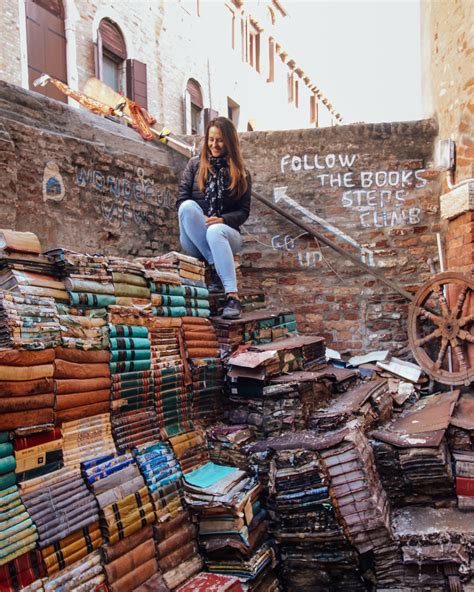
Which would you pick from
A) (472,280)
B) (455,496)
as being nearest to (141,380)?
(455,496)

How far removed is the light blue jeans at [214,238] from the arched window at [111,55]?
911 cm

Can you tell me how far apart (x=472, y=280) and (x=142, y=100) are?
1064 centimetres

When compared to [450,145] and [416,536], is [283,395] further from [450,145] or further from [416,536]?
[450,145]

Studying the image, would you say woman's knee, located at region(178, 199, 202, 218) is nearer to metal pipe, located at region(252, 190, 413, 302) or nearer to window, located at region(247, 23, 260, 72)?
metal pipe, located at region(252, 190, 413, 302)

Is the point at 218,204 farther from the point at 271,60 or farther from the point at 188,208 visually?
the point at 271,60

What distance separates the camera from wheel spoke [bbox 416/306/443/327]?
484cm

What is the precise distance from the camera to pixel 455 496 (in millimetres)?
3531

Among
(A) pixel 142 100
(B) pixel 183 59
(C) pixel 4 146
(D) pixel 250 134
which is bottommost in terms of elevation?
(C) pixel 4 146

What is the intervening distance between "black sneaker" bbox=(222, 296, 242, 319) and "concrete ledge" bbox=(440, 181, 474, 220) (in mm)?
2249

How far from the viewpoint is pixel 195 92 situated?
1653cm

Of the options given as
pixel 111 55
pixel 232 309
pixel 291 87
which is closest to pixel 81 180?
pixel 232 309

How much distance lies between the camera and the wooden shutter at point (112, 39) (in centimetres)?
1220

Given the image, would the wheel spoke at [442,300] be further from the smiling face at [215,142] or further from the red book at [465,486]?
the smiling face at [215,142]

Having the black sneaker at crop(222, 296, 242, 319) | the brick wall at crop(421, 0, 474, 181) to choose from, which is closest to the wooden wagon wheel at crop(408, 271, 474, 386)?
the brick wall at crop(421, 0, 474, 181)
